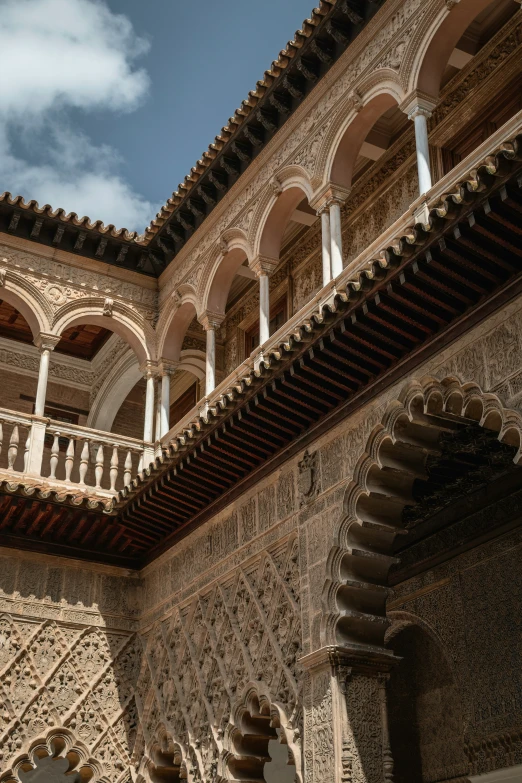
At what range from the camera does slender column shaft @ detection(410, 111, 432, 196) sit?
7098 mm

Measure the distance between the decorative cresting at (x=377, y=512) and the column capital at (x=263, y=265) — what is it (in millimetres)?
3003

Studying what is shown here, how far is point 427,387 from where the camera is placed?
20.2 ft

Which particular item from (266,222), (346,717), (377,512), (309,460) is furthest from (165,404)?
(346,717)

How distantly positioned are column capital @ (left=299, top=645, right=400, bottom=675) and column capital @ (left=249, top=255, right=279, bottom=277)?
3.79m

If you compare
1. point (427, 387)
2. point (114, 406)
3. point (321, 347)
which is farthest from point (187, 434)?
point (114, 406)

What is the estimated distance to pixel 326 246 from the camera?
8203 millimetres

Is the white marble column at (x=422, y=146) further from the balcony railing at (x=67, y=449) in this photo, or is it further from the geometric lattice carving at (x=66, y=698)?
the geometric lattice carving at (x=66, y=698)

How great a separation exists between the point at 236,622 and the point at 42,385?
3450 mm

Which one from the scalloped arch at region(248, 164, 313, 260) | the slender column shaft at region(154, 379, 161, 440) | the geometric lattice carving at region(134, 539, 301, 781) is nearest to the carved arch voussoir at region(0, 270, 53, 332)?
the slender column shaft at region(154, 379, 161, 440)

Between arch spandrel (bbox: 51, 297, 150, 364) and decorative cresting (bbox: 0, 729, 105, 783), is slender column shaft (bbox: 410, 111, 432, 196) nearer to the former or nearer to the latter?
arch spandrel (bbox: 51, 297, 150, 364)

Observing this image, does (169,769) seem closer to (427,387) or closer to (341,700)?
(341,700)

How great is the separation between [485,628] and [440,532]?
2.78ft

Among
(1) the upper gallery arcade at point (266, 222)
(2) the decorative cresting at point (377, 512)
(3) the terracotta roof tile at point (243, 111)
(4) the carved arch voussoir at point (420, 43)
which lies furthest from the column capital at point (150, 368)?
(2) the decorative cresting at point (377, 512)

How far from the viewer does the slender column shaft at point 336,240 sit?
802cm
